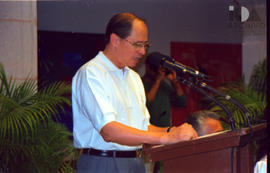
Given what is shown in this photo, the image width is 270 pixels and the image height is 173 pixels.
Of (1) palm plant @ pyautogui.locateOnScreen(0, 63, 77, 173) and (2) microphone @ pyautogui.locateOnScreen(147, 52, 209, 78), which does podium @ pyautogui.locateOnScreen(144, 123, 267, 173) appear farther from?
(1) palm plant @ pyautogui.locateOnScreen(0, 63, 77, 173)

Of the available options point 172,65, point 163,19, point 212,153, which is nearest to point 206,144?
point 212,153

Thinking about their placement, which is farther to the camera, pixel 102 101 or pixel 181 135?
pixel 102 101

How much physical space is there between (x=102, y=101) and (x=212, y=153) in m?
0.59

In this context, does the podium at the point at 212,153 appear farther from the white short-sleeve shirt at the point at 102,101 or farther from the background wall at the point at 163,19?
the background wall at the point at 163,19

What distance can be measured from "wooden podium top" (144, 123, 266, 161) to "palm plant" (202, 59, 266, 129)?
85.0 inches

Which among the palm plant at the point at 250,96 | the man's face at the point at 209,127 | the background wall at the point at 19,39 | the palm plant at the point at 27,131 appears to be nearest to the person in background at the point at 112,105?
the man's face at the point at 209,127

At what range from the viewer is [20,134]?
2793 mm

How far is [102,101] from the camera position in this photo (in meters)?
1.74

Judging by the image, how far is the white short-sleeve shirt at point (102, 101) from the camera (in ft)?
5.69

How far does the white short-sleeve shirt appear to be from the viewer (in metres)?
1.74

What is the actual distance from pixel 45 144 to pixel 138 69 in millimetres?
1169

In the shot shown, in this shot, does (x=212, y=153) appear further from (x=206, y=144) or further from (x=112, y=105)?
Result: (x=112, y=105)

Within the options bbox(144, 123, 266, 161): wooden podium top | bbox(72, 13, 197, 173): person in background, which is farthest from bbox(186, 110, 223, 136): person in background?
bbox(144, 123, 266, 161): wooden podium top

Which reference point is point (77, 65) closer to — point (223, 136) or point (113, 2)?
point (113, 2)
